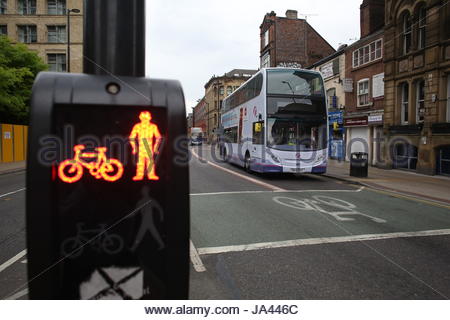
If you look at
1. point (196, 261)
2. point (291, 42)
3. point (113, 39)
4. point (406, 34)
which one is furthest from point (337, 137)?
point (113, 39)

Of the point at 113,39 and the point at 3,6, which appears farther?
the point at 3,6

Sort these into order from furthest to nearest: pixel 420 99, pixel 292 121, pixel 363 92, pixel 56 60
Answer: pixel 56 60
pixel 363 92
pixel 420 99
pixel 292 121

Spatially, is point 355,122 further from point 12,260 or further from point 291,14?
point 291,14

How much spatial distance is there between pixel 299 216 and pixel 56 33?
39.2 m

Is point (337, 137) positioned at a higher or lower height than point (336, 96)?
lower

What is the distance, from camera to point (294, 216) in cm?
657

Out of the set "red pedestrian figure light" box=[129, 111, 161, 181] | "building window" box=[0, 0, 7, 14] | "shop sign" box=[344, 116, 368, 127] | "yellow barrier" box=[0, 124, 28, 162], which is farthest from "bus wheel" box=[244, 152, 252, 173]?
"building window" box=[0, 0, 7, 14]

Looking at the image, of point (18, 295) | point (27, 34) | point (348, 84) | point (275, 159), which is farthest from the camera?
point (27, 34)

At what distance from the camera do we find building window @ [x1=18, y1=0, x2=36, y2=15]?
3588 centimetres

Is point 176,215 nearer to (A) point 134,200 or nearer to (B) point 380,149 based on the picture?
(A) point 134,200

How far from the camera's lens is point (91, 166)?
1.74m

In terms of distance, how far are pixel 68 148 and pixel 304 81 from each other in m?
11.8

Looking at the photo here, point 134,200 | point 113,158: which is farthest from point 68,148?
point 134,200

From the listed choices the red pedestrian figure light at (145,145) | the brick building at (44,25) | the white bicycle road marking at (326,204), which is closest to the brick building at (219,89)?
the brick building at (44,25)
